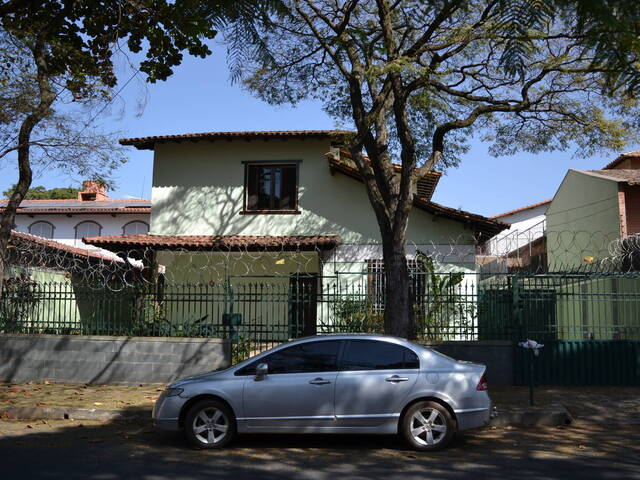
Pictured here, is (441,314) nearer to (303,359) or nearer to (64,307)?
(303,359)

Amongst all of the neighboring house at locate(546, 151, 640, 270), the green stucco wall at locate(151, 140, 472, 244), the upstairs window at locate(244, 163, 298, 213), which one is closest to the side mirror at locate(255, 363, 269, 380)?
the green stucco wall at locate(151, 140, 472, 244)

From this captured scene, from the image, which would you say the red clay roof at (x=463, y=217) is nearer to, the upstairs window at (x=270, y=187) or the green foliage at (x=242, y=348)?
the upstairs window at (x=270, y=187)

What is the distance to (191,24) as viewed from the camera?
6426mm

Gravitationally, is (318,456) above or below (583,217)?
below

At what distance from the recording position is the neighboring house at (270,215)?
16578 millimetres

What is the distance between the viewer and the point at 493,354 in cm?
1156

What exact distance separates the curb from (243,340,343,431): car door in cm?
280

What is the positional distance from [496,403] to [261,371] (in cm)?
434

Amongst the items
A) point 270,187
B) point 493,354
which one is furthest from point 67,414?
point 270,187

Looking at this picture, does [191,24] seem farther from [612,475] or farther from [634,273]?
[634,273]

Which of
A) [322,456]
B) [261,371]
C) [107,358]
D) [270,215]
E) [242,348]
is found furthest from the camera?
[270,215]

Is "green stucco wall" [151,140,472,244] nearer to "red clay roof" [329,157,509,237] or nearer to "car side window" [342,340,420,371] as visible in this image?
"red clay roof" [329,157,509,237]

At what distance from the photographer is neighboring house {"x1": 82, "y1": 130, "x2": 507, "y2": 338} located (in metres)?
16.6

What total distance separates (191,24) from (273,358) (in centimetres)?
401
